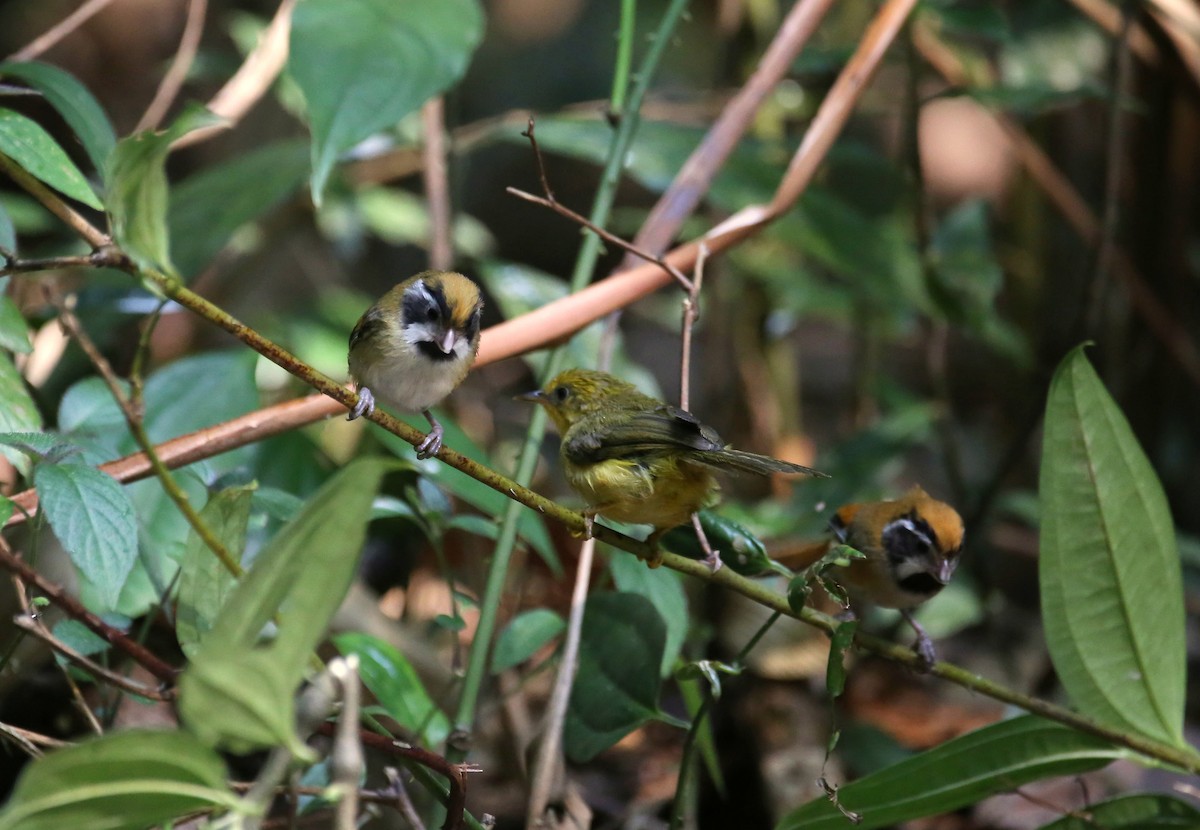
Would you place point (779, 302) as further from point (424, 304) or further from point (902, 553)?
point (424, 304)

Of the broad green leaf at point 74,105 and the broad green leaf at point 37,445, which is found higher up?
the broad green leaf at point 74,105

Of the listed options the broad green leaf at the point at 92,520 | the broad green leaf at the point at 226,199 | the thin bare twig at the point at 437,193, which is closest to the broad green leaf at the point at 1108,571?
the broad green leaf at the point at 92,520

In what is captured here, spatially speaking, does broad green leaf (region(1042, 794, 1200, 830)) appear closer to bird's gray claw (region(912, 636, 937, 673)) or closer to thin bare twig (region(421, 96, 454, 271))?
bird's gray claw (region(912, 636, 937, 673))

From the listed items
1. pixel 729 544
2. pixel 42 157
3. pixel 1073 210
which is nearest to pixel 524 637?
pixel 729 544

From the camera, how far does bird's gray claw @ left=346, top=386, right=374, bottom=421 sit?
1433 millimetres

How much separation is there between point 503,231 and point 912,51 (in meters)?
4.70

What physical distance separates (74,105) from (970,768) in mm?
1867

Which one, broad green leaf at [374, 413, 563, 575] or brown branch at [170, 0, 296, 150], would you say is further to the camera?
brown branch at [170, 0, 296, 150]

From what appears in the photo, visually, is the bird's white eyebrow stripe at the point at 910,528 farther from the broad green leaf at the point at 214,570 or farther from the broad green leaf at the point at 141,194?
the broad green leaf at the point at 141,194

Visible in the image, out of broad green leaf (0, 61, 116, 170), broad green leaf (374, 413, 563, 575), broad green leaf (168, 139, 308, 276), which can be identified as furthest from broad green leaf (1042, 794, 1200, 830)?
broad green leaf (168, 139, 308, 276)

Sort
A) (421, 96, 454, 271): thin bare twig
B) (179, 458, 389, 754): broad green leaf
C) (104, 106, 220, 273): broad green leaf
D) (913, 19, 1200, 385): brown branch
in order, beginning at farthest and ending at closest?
(913, 19, 1200, 385): brown branch
(421, 96, 454, 271): thin bare twig
(104, 106, 220, 273): broad green leaf
(179, 458, 389, 754): broad green leaf

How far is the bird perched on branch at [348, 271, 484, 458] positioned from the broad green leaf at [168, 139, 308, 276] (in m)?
0.76

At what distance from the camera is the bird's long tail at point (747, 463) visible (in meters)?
1.66

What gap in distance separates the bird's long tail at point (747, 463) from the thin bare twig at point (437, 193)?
146 centimetres
